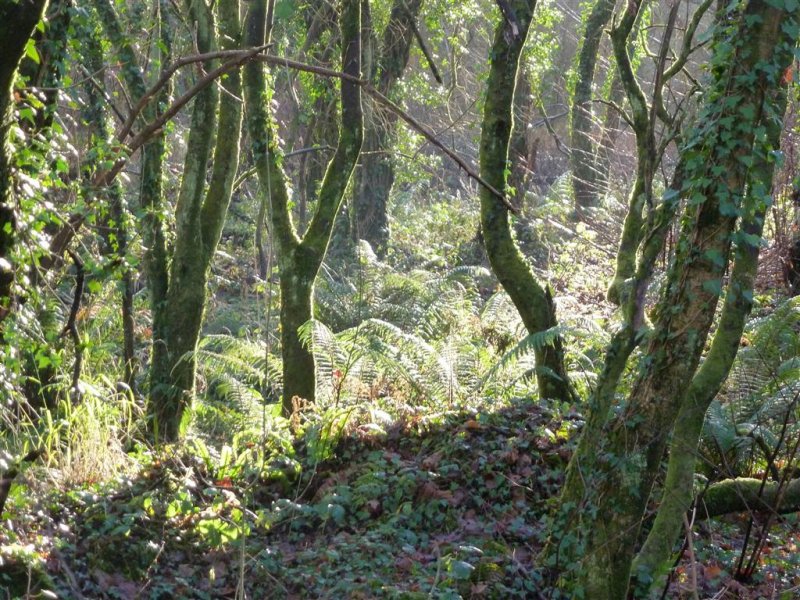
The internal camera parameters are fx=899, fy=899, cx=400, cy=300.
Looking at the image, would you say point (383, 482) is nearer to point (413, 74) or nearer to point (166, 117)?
point (166, 117)

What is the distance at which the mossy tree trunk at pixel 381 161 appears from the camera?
1625cm

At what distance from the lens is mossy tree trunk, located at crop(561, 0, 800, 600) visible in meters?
4.20

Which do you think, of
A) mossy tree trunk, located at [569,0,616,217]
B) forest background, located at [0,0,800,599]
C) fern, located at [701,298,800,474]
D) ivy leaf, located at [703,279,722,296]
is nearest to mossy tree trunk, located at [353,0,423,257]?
mossy tree trunk, located at [569,0,616,217]

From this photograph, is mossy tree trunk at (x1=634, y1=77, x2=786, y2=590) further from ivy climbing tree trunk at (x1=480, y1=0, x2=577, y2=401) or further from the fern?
ivy climbing tree trunk at (x1=480, y1=0, x2=577, y2=401)

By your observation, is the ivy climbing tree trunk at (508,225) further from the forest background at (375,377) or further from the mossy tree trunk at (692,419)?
the mossy tree trunk at (692,419)

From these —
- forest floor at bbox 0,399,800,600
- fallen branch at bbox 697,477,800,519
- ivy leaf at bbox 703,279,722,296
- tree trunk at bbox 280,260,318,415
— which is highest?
ivy leaf at bbox 703,279,722,296

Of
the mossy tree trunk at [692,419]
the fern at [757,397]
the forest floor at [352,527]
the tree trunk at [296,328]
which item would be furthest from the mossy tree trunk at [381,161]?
the mossy tree trunk at [692,419]

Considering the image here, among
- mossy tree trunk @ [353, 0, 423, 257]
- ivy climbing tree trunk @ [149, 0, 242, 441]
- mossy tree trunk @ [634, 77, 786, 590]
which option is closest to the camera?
mossy tree trunk @ [634, 77, 786, 590]

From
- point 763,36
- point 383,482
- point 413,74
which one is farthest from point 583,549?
point 413,74

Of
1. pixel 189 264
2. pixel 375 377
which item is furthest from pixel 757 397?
pixel 189 264

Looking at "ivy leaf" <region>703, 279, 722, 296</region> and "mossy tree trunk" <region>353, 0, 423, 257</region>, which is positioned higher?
"mossy tree trunk" <region>353, 0, 423, 257</region>

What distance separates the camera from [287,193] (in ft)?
29.3

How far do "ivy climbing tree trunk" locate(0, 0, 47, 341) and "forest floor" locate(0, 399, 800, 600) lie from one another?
1.70 metres

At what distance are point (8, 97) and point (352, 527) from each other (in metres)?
3.95
